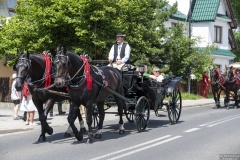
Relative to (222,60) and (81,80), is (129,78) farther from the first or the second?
(222,60)

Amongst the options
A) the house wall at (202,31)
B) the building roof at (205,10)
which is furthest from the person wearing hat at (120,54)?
the building roof at (205,10)

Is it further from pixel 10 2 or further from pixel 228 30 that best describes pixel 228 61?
pixel 10 2

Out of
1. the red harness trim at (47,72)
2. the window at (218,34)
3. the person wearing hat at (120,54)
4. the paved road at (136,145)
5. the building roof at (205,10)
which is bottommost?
the paved road at (136,145)

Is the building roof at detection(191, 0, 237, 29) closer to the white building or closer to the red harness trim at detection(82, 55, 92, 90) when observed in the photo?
the white building

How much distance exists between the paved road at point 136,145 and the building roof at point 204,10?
1179 inches

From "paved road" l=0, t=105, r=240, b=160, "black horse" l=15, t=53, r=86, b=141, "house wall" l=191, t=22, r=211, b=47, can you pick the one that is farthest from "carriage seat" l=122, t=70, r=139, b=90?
"house wall" l=191, t=22, r=211, b=47

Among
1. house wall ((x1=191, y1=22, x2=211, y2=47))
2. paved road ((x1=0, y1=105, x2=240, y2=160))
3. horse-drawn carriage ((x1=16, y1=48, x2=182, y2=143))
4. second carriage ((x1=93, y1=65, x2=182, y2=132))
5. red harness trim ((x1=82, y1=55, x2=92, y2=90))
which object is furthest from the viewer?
house wall ((x1=191, y1=22, x2=211, y2=47))

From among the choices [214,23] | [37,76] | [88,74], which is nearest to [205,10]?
[214,23]

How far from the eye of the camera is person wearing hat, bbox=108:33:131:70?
13055 mm

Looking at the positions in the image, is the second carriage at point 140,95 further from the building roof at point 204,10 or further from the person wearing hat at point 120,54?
the building roof at point 204,10

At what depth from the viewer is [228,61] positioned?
152ft

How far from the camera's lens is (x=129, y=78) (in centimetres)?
1322

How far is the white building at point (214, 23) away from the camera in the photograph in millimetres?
43125

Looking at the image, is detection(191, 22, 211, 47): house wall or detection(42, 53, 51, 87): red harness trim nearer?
detection(42, 53, 51, 87): red harness trim
